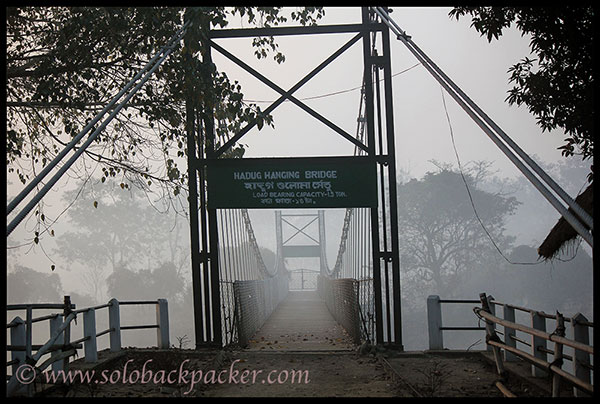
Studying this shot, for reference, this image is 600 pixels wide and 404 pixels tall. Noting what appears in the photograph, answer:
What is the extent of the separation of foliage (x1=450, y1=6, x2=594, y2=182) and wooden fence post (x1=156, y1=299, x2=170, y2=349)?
549 cm

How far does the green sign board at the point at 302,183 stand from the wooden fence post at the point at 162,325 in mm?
1751

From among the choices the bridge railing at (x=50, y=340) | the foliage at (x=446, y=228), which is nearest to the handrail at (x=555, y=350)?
the bridge railing at (x=50, y=340)

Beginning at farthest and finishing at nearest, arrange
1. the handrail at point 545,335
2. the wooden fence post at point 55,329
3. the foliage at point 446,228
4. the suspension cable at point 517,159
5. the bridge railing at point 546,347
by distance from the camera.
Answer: the foliage at point 446,228
the wooden fence post at point 55,329
the bridge railing at point 546,347
the handrail at point 545,335
the suspension cable at point 517,159

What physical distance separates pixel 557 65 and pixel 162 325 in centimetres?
612

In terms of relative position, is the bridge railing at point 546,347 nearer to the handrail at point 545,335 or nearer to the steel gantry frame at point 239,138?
the handrail at point 545,335

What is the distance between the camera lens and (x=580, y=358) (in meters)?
4.40

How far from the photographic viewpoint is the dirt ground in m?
5.44

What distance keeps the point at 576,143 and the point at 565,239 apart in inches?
67.4

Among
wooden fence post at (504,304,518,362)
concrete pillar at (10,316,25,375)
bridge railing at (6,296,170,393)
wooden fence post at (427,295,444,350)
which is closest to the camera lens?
bridge railing at (6,296,170,393)

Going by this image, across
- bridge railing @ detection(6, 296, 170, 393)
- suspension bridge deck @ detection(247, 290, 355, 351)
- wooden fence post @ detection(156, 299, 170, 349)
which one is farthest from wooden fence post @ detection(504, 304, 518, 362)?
wooden fence post @ detection(156, 299, 170, 349)

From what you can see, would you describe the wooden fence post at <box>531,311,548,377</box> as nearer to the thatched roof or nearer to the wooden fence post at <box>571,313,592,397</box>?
the wooden fence post at <box>571,313,592,397</box>

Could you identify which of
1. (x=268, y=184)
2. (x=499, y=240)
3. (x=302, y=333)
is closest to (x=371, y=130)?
(x=268, y=184)

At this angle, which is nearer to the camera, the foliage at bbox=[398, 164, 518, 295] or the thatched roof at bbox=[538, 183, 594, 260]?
the thatched roof at bbox=[538, 183, 594, 260]

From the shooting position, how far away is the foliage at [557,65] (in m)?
4.94
